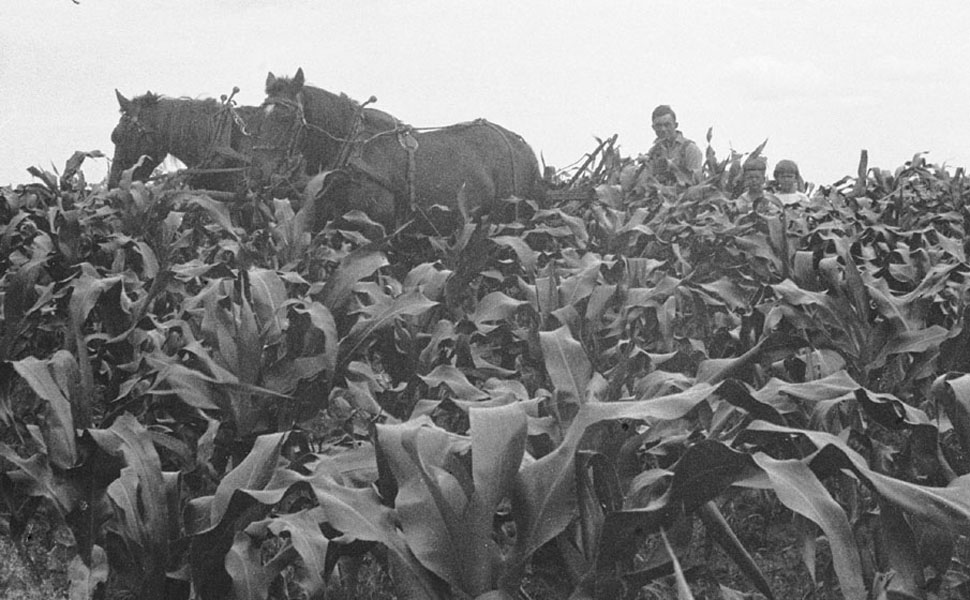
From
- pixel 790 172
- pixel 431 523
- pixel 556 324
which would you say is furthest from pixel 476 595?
pixel 790 172

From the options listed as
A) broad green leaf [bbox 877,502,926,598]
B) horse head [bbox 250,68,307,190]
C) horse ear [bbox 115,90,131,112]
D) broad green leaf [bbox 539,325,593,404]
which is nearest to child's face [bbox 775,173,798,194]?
horse head [bbox 250,68,307,190]

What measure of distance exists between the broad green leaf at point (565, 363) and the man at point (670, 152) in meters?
6.92

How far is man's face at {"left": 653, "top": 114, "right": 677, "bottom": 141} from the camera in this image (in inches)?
373

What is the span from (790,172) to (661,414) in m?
8.35

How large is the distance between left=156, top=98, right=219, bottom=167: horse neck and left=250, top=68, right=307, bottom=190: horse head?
82 cm

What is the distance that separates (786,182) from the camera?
9586mm

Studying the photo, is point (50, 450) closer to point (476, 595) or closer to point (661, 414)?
point (476, 595)

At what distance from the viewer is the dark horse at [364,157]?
6883 millimetres

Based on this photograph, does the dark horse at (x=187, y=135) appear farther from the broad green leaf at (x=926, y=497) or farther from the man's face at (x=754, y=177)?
the broad green leaf at (x=926, y=497)

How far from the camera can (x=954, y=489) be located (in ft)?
5.33

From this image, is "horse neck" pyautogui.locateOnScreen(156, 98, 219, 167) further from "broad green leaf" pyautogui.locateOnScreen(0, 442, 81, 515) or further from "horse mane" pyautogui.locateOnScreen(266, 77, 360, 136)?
"broad green leaf" pyautogui.locateOnScreen(0, 442, 81, 515)

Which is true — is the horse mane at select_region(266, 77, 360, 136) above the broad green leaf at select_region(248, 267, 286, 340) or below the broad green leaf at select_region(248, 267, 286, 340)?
above

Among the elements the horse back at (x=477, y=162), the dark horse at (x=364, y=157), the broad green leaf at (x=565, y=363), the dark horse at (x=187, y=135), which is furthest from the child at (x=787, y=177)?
the broad green leaf at (x=565, y=363)

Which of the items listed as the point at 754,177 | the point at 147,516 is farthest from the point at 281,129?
the point at 147,516
